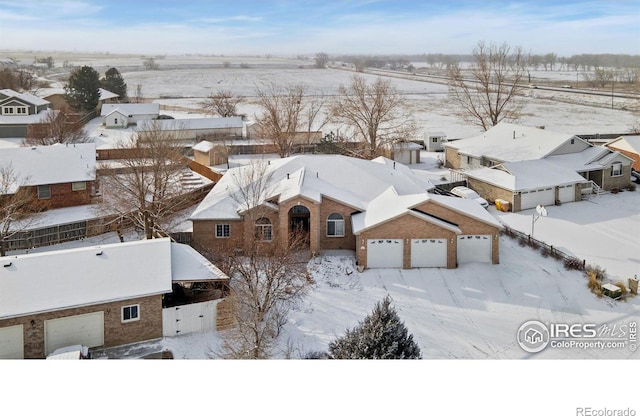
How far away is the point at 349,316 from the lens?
27.7 feet

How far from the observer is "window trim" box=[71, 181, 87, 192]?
43.4 ft

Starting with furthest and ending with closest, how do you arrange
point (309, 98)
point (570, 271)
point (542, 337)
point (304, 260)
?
point (309, 98) → point (304, 260) → point (570, 271) → point (542, 337)

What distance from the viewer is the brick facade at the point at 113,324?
704cm

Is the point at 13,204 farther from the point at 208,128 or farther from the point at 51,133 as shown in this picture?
the point at 208,128

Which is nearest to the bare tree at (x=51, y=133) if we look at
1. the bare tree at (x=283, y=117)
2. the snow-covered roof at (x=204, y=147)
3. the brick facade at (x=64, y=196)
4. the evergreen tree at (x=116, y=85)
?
the brick facade at (x=64, y=196)

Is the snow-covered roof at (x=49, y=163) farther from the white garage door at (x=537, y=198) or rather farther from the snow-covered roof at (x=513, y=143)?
the snow-covered roof at (x=513, y=143)

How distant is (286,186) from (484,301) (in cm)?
503

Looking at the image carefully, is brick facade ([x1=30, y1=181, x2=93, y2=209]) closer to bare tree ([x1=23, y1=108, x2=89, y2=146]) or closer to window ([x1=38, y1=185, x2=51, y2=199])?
window ([x1=38, y1=185, x2=51, y2=199])

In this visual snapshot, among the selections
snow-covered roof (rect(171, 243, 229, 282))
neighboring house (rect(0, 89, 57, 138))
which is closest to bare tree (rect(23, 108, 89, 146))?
neighboring house (rect(0, 89, 57, 138))

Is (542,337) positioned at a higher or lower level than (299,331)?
higher

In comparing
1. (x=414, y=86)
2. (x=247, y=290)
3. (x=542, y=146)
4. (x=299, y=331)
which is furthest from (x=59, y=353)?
(x=414, y=86)

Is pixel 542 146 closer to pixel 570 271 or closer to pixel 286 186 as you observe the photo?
pixel 570 271

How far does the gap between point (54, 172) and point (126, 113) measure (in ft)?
52.4

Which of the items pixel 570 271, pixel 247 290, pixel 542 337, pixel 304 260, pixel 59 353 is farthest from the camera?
pixel 304 260
